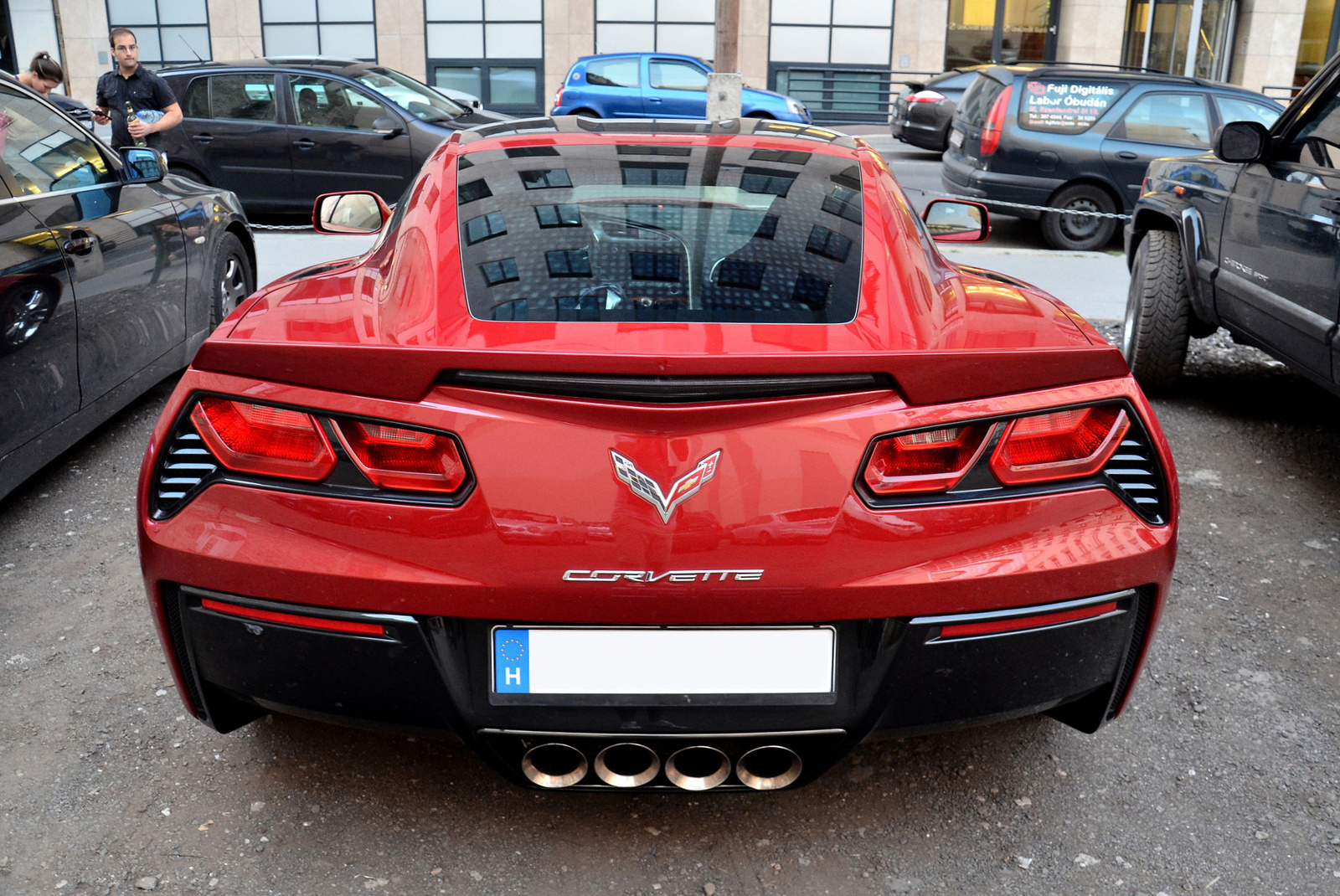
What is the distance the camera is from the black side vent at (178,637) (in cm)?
209

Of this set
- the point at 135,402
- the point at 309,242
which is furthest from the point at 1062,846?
the point at 309,242

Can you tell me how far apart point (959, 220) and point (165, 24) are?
2535cm

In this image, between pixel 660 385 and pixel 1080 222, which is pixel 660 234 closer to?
pixel 660 385

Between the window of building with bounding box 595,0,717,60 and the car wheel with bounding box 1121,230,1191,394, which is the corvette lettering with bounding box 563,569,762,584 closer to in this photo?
the car wheel with bounding box 1121,230,1191,394

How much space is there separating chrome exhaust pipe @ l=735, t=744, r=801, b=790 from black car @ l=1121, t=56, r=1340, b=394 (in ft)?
9.18

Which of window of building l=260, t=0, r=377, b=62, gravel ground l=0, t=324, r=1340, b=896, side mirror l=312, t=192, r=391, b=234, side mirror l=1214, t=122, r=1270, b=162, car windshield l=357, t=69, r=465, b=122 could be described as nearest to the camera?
gravel ground l=0, t=324, r=1340, b=896

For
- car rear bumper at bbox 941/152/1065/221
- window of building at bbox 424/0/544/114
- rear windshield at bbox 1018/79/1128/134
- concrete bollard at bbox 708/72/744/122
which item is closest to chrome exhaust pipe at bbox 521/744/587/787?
car rear bumper at bbox 941/152/1065/221

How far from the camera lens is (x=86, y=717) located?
2.78 m

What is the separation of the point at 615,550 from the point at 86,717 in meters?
1.62

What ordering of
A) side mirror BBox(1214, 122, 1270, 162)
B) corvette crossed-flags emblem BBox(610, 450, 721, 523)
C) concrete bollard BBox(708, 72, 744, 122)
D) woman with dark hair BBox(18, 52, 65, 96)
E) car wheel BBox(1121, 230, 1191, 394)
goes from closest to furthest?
corvette crossed-flags emblem BBox(610, 450, 721, 523) < side mirror BBox(1214, 122, 1270, 162) < car wheel BBox(1121, 230, 1191, 394) < woman with dark hair BBox(18, 52, 65, 96) < concrete bollard BBox(708, 72, 744, 122)

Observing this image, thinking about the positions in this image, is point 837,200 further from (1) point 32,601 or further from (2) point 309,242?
(2) point 309,242

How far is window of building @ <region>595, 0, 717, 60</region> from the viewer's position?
2441 centimetres

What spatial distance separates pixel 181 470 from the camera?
6.88 feet

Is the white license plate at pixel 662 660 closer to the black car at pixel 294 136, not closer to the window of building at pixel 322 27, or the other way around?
the black car at pixel 294 136
